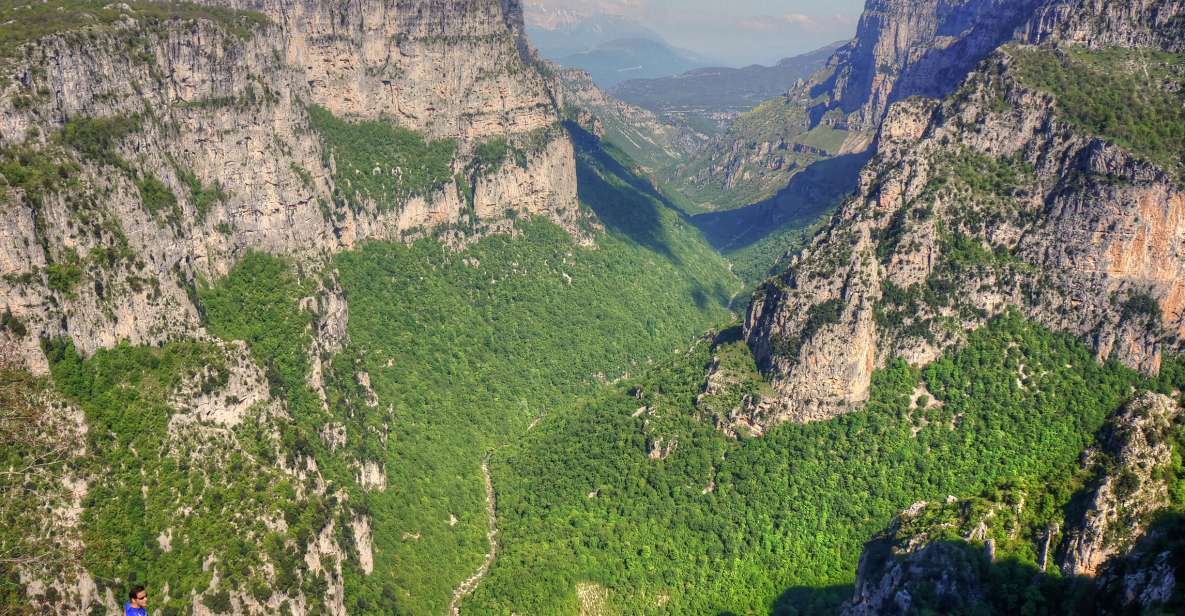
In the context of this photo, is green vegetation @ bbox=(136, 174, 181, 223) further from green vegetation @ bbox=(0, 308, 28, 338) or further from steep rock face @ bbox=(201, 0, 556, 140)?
steep rock face @ bbox=(201, 0, 556, 140)

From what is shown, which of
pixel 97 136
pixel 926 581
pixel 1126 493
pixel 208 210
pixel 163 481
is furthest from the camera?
pixel 208 210

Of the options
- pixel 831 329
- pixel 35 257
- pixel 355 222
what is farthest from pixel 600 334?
pixel 35 257

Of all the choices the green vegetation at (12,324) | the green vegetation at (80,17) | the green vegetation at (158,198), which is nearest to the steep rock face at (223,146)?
the green vegetation at (158,198)

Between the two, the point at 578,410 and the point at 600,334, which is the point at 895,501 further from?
the point at 600,334

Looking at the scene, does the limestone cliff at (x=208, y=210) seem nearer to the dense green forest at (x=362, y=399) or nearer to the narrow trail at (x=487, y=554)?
the dense green forest at (x=362, y=399)

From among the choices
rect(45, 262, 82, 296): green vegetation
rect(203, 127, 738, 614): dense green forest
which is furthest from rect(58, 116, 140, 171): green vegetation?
rect(203, 127, 738, 614): dense green forest

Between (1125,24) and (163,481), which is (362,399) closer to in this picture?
(163,481)

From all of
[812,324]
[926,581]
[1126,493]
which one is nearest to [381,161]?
[812,324]
